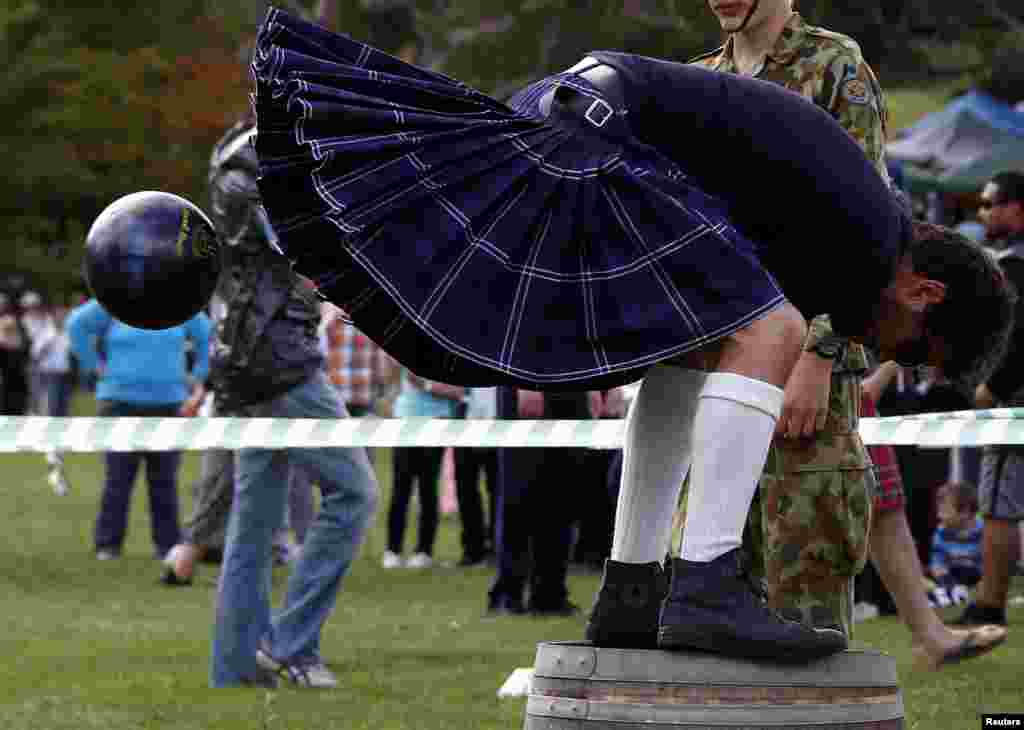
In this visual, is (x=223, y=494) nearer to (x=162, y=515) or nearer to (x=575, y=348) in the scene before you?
(x=162, y=515)

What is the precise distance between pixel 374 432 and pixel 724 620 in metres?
3.44

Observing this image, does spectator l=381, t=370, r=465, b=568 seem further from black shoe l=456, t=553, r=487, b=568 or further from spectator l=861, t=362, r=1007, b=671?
spectator l=861, t=362, r=1007, b=671

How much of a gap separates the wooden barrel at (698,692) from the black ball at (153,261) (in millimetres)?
1447

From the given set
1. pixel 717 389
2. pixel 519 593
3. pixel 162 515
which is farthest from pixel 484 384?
pixel 162 515

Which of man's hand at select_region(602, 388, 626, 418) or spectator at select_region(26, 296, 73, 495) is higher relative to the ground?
man's hand at select_region(602, 388, 626, 418)

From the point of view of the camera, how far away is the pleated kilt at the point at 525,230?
3982mm

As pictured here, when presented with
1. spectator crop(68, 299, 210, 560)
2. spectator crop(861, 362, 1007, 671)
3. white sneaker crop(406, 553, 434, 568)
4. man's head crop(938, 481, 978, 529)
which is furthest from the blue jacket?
spectator crop(861, 362, 1007, 671)

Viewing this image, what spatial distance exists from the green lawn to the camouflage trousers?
1172 mm

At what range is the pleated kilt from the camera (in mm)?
3982

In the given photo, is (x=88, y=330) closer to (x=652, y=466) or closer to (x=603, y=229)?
(x=652, y=466)

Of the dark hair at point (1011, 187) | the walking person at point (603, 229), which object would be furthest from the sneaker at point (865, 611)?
the walking person at point (603, 229)

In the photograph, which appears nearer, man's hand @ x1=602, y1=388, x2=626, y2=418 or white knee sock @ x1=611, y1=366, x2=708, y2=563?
white knee sock @ x1=611, y1=366, x2=708, y2=563

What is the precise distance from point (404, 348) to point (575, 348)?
0.47 meters

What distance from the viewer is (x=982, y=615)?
9.46m
